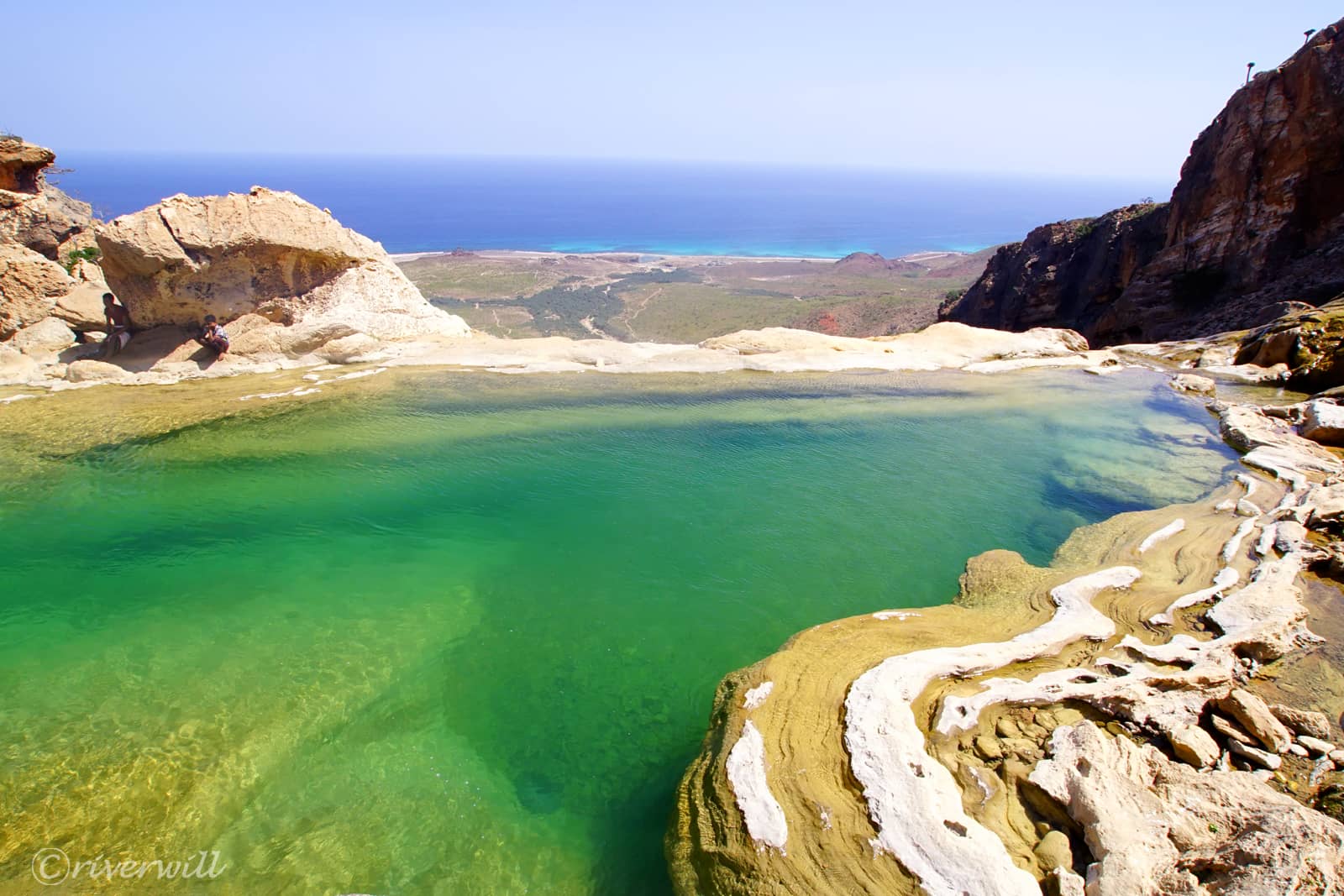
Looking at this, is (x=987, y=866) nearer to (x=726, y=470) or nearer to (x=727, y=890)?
(x=727, y=890)

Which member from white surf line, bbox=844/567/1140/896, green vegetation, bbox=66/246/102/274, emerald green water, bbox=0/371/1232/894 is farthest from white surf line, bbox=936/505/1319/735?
green vegetation, bbox=66/246/102/274

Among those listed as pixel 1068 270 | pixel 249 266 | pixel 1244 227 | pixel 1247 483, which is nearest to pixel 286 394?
pixel 249 266

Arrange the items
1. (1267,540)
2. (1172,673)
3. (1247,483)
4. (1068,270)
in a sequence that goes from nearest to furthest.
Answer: (1172,673) < (1267,540) < (1247,483) < (1068,270)

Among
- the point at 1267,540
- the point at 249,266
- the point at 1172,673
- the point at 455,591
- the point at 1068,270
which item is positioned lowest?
the point at 455,591

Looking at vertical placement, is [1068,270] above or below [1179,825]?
above

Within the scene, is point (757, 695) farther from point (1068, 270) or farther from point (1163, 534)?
point (1068, 270)

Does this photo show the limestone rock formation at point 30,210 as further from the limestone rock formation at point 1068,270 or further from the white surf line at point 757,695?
the limestone rock formation at point 1068,270

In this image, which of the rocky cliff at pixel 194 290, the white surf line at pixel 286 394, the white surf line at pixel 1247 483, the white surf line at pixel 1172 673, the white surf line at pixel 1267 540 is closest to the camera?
the white surf line at pixel 1172 673

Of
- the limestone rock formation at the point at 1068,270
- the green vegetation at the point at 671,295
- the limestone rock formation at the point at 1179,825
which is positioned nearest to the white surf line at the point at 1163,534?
the limestone rock formation at the point at 1179,825
